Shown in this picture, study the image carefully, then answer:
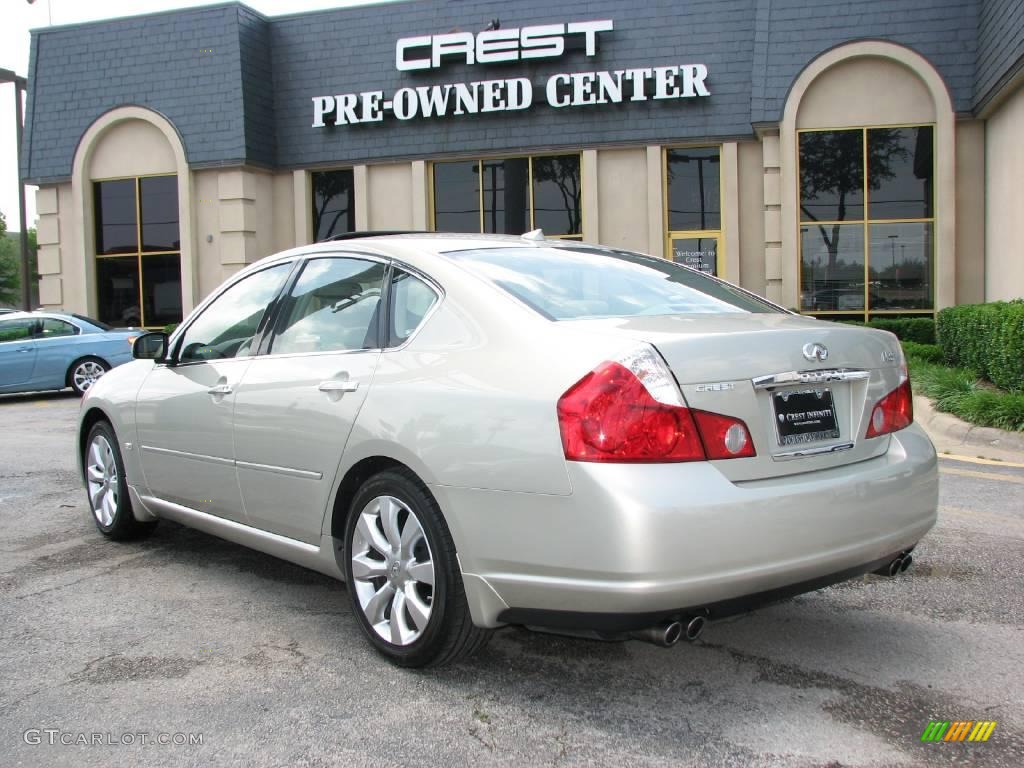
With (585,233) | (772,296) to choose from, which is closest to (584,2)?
(585,233)

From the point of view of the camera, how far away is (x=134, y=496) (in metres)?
5.33

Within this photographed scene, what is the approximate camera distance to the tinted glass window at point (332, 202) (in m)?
20.1

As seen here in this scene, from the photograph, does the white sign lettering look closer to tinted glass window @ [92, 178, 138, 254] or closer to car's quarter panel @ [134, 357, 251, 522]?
tinted glass window @ [92, 178, 138, 254]

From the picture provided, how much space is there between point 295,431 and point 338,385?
33 centimetres

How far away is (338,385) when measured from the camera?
3.78 m

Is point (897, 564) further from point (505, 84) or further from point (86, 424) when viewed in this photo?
point (505, 84)

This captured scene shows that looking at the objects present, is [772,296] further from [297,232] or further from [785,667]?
[785,667]

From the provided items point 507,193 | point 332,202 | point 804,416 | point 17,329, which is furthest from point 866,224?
point 804,416

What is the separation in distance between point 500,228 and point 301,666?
52.2ft

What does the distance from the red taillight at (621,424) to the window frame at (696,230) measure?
603 inches

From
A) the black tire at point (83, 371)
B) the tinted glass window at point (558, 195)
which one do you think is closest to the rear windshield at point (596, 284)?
the black tire at point (83, 371)

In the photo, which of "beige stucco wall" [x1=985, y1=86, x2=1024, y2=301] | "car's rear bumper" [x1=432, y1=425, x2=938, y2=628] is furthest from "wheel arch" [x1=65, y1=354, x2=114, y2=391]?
"car's rear bumper" [x1=432, y1=425, x2=938, y2=628]

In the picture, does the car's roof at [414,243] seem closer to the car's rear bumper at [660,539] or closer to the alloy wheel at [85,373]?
the car's rear bumper at [660,539]

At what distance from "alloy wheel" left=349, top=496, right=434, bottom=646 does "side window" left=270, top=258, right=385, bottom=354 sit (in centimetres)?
70
